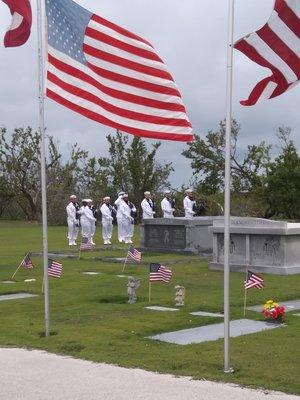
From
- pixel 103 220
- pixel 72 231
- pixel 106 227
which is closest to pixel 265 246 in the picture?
pixel 72 231

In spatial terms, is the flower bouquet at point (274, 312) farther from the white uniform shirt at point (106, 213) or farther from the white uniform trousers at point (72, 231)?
the white uniform shirt at point (106, 213)

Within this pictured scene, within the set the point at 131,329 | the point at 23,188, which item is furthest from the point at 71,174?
the point at 131,329

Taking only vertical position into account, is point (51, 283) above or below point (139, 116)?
below

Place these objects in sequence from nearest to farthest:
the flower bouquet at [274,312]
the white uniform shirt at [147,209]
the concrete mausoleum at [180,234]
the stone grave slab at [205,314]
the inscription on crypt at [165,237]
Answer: the flower bouquet at [274,312] < the stone grave slab at [205,314] < the concrete mausoleum at [180,234] < the inscription on crypt at [165,237] < the white uniform shirt at [147,209]

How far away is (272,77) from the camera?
23.4 feet

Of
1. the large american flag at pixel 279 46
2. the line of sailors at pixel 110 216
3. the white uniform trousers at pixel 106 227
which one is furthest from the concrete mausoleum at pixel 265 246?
the white uniform trousers at pixel 106 227

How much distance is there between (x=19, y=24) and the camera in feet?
29.1

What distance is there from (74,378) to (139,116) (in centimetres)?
328

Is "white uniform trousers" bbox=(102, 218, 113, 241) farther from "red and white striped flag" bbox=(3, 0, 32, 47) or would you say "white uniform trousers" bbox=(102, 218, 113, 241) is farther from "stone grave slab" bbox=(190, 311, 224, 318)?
"red and white striped flag" bbox=(3, 0, 32, 47)

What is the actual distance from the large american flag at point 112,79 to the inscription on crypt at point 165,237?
46.1 feet

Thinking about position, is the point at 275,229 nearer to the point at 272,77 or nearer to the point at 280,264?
the point at 280,264

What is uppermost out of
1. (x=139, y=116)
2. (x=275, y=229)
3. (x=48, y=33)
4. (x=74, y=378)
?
(x=48, y=33)

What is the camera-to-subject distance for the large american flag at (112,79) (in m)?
8.49

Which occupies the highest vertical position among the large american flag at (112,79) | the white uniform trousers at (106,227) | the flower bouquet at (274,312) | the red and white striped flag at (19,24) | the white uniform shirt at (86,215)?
the red and white striped flag at (19,24)
